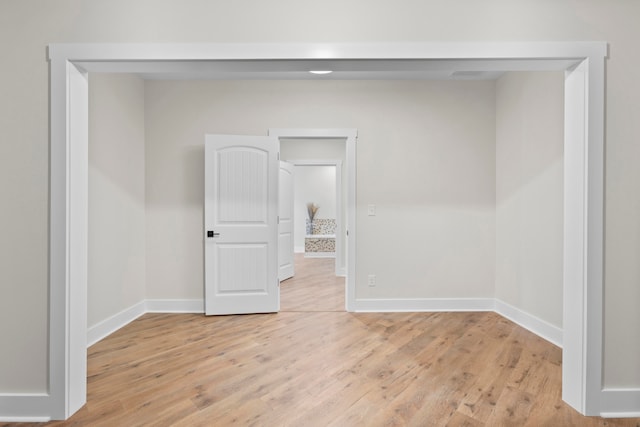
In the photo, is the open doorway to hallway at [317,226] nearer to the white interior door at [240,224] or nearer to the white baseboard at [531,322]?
the white interior door at [240,224]

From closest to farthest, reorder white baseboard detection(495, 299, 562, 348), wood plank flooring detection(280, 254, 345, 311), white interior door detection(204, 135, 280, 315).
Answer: white baseboard detection(495, 299, 562, 348) < white interior door detection(204, 135, 280, 315) < wood plank flooring detection(280, 254, 345, 311)

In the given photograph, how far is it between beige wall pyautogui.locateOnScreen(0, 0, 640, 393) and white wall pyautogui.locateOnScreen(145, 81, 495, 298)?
191 centimetres

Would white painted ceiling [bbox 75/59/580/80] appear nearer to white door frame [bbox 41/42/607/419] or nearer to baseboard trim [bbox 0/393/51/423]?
white door frame [bbox 41/42/607/419]

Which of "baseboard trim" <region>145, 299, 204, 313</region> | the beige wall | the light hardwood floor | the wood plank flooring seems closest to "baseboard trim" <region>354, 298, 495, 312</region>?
the light hardwood floor

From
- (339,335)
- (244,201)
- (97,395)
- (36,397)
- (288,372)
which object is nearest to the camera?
(36,397)

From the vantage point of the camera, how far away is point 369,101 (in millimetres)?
3826

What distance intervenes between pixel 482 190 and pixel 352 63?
2.61 m

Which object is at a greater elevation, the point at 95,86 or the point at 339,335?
the point at 95,86

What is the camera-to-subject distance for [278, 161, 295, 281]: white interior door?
562 centimetres

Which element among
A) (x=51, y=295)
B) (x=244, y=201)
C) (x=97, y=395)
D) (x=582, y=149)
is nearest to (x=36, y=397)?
(x=97, y=395)

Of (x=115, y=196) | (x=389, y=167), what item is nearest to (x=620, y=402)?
(x=389, y=167)

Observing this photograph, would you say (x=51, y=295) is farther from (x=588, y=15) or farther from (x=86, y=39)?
(x=588, y=15)

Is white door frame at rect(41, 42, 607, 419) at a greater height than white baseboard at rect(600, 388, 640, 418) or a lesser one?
greater

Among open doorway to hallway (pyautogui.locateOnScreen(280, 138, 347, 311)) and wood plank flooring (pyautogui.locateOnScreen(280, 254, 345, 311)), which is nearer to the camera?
wood plank flooring (pyautogui.locateOnScreen(280, 254, 345, 311))
